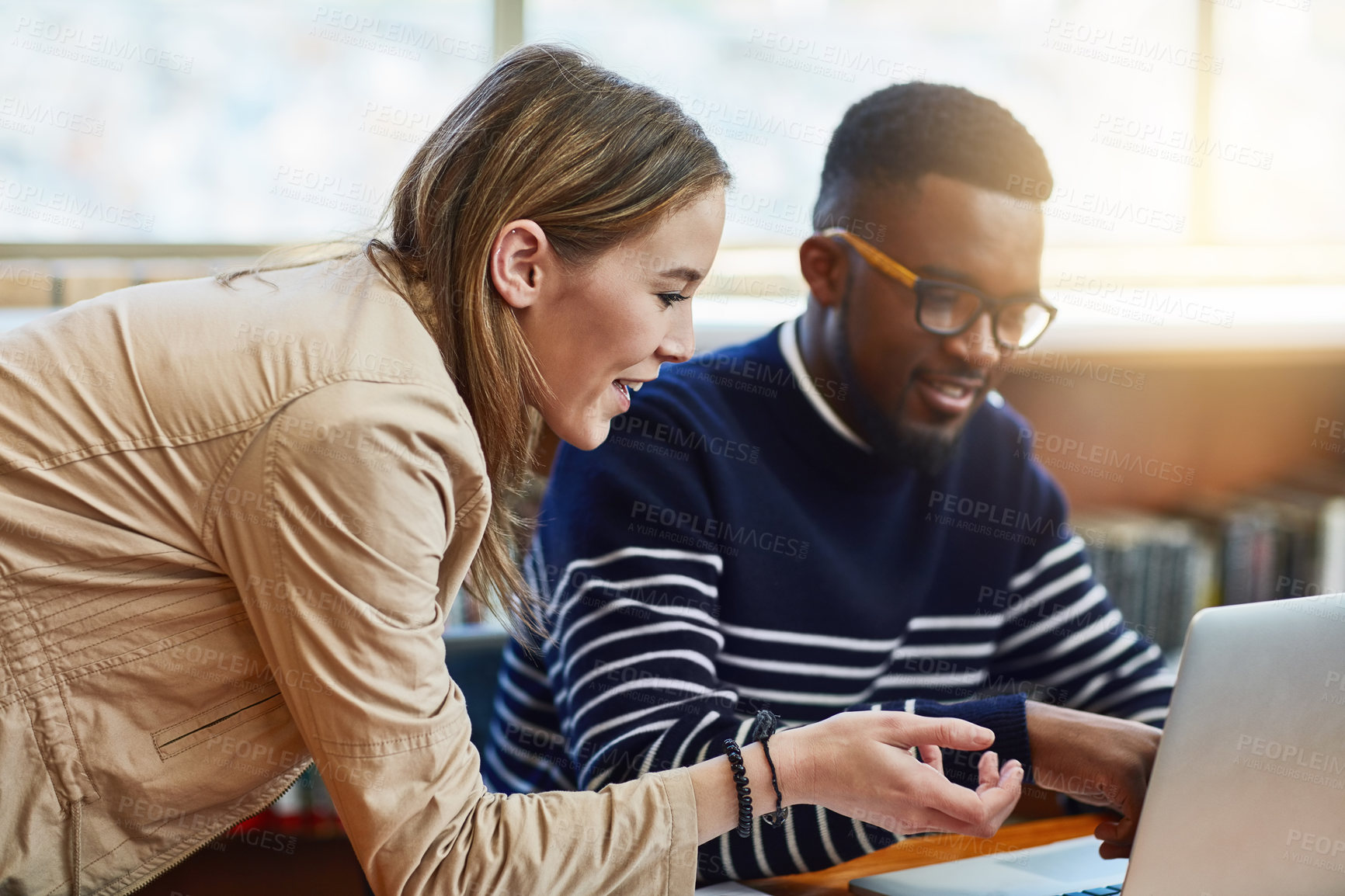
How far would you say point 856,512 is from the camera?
130 centimetres

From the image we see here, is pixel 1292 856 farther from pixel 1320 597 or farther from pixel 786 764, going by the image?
pixel 786 764

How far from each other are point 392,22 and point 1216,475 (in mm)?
1833

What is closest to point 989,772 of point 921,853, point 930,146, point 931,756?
point 931,756

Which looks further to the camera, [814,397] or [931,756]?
[814,397]

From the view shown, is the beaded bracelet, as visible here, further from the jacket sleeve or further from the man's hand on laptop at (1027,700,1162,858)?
the man's hand on laptop at (1027,700,1162,858)

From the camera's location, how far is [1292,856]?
80cm

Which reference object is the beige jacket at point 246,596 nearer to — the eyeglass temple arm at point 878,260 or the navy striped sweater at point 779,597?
the navy striped sweater at point 779,597

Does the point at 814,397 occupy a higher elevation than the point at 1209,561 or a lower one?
higher

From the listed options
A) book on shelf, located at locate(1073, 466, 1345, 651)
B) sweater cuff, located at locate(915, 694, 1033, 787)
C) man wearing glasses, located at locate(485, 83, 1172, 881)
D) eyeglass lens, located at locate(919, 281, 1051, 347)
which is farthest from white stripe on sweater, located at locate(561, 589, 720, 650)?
book on shelf, located at locate(1073, 466, 1345, 651)

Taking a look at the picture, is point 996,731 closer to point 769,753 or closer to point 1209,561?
point 769,753

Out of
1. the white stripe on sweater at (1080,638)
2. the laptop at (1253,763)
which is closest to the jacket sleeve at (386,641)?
the laptop at (1253,763)

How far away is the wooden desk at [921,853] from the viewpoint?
953mm

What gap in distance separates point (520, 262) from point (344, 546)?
27 cm

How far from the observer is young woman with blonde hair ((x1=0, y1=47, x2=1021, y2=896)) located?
73 centimetres
